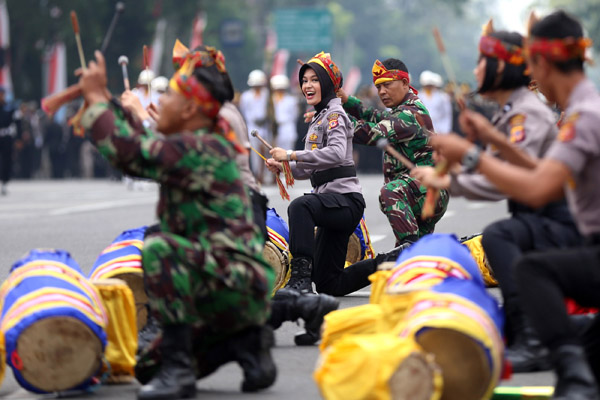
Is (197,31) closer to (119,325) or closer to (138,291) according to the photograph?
(138,291)

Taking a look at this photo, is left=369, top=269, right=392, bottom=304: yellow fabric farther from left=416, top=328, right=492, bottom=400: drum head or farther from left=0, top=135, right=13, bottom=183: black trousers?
left=0, top=135, right=13, bottom=183: black trousers

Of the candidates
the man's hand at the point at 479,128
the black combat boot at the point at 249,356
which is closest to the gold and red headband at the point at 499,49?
the man's hand at the point at 479,128

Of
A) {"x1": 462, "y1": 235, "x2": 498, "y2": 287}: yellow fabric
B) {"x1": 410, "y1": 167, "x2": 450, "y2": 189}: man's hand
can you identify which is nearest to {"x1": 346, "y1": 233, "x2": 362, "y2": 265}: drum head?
{"x1": 462, "y1": 235, "x2": 498, "y2": 287}: yellow fabric

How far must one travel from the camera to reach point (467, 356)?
5152mm

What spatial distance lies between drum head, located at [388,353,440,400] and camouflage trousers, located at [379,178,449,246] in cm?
453

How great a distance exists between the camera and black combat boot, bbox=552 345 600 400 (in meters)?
4.96

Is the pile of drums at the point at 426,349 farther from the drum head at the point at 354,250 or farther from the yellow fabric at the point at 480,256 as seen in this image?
the drum head at the point at 354,250

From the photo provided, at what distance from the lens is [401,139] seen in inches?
370

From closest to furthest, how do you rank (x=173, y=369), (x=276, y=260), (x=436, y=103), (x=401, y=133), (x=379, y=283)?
(x=173, y=369), (x=379, y=283), (x=276, y=260), (x=401, y=133), (x=436, y=103)

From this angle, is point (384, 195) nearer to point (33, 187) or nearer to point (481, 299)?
point (481, 299)

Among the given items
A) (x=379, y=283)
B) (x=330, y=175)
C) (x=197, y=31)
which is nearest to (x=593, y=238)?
(x=379, y=283)

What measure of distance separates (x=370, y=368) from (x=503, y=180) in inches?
32.5

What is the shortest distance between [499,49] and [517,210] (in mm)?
751

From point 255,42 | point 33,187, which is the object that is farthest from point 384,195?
point 255,42
